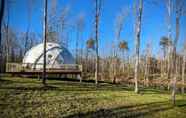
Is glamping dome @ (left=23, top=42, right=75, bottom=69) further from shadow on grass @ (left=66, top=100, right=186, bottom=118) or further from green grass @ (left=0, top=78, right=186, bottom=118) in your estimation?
shadow on grass @ (left=66, top=100, right=186, bottom=118)

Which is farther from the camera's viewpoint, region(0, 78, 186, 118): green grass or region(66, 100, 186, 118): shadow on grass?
region(66, 100, 186, 118): shadow on grass

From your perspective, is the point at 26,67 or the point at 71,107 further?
the point at 26,67

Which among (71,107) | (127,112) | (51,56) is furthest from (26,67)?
(127,112)

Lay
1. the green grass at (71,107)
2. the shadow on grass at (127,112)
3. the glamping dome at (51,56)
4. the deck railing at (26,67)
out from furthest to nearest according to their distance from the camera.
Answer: the glamping dome at (51,56) < the deck railing at (26,67) < the shadow on grass at (127,112) < the green grass at (71,107)

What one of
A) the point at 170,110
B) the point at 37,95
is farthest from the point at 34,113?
the point at 170,110

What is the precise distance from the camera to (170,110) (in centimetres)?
1405

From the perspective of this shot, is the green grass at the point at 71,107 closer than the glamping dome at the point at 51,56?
Yes

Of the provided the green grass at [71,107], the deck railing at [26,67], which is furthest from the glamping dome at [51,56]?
the green grass at [71,107]

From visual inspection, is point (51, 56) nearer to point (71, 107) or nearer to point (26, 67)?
→ point (26, 67)

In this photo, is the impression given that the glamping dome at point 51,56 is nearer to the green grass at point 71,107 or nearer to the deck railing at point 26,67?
the deck railing at point 26,67

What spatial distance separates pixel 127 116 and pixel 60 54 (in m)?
23.4

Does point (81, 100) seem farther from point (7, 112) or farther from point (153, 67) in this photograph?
point (153, 67)

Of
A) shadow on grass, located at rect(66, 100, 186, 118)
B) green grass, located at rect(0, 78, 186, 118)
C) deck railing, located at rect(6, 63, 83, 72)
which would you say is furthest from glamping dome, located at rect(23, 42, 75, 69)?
shadow on grass, located at rect(66, 100, 186, 118)

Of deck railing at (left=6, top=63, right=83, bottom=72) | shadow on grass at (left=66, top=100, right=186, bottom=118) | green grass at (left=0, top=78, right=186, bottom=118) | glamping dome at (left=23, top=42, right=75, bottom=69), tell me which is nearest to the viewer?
green grass at (left=0, top=78, right=186, bottom=118)
